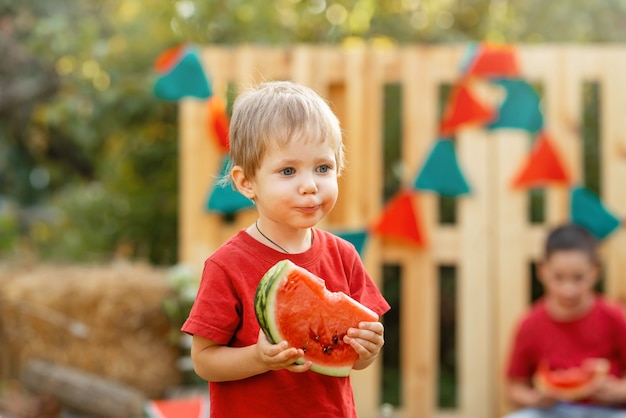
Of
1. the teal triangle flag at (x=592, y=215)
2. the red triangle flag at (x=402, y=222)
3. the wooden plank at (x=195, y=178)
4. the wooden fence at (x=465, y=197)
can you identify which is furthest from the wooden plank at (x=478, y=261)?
the wooden plank at (x=195, y=178)

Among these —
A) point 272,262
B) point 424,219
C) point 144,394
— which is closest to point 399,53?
point 424,219

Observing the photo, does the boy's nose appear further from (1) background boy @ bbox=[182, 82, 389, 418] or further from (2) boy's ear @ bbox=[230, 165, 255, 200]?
(2) boy's ear @ bbox=[230, 165, 255, 200]

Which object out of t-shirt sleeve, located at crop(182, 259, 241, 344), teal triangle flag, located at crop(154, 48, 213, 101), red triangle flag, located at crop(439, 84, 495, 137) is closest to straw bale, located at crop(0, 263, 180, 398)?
teal triangle flag, located at crop(154, 48, 213, 101)

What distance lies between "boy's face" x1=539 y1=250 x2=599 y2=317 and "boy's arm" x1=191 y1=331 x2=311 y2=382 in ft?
9.56

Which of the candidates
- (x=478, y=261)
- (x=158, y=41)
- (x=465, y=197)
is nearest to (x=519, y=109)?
(x=465, y=197)

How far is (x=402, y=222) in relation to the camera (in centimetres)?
539

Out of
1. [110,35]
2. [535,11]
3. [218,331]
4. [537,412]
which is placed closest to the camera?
[218,331]

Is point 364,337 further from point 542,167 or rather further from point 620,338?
point 542,167

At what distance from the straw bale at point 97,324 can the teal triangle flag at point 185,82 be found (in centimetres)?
118

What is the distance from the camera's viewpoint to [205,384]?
5426mm

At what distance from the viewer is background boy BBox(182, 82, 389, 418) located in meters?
2.13

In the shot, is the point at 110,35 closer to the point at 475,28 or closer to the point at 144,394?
the point at 475,28

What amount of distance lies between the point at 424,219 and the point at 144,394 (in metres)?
2.06

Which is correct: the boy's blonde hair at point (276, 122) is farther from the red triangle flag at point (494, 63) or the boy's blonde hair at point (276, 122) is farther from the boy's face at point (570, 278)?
the red triangle flag at point (494, 63)
